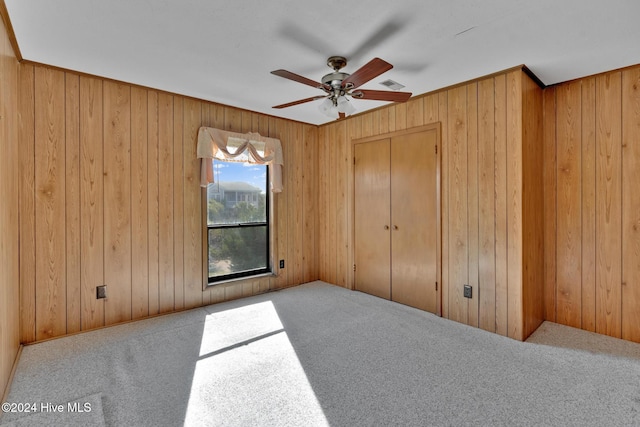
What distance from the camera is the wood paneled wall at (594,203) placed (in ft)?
8.93

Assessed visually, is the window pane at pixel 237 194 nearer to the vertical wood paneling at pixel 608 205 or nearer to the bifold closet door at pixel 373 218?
the bifold closet door at pixel 373 218

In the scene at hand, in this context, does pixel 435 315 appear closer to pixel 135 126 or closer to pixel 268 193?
pixel 268 193

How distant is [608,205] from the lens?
9.30 feet

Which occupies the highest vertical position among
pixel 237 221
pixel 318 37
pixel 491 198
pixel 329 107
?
pixel 318 37

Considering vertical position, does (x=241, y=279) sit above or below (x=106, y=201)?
below

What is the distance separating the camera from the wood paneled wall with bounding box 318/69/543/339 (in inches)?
109

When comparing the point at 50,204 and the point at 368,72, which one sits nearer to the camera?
the point at 368,72

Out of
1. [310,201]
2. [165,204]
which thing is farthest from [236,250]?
[310,201]

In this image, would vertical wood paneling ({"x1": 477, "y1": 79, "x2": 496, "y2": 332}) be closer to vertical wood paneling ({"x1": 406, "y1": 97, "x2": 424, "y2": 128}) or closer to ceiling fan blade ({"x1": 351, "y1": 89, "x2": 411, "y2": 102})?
vertical wood paneling ({"x1": 406, "y1": 97, "x2": 424, "y2": 128})

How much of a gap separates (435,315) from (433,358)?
964 mm

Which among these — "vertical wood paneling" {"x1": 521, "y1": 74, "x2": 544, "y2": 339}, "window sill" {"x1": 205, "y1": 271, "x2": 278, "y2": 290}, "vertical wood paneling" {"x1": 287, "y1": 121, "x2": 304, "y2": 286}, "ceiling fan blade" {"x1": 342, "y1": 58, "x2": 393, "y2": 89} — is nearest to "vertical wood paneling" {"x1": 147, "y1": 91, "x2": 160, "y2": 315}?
"window sill" {"x1": 205, "y1": 271, "x2": 278, "y2": 290}

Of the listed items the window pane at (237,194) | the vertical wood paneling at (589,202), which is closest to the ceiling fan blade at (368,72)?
the window pane at (237,194)

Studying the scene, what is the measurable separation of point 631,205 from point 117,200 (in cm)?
471

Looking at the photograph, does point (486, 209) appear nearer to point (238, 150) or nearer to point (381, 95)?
point (381, 95)
